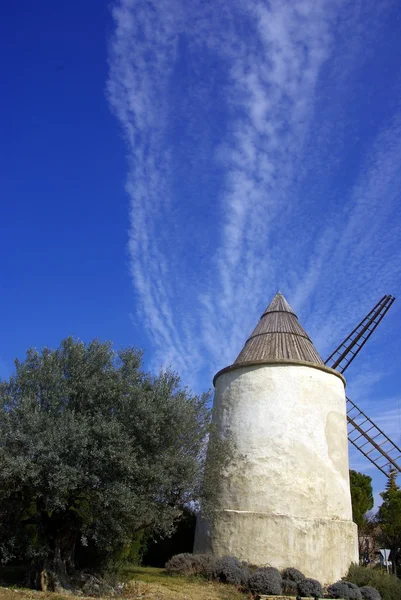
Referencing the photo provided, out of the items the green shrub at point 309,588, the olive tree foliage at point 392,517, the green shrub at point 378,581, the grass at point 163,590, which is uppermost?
the olive tree foliage at point 392,517

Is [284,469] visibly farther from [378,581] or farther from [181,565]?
[181,565]

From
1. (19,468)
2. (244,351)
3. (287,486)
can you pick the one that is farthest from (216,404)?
(19,468)

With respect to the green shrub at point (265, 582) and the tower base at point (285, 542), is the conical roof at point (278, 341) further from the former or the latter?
the green shrub at point (265, 582)

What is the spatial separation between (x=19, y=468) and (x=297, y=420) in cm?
1028

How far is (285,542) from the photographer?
16219 mm

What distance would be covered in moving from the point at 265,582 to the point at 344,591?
98.1 inches

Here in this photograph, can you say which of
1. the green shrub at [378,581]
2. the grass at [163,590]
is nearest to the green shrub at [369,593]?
the green shrub at [378,581]

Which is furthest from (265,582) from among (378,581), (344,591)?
(378,581)

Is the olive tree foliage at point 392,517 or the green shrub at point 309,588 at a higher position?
the olive tree foliage at point 392,517

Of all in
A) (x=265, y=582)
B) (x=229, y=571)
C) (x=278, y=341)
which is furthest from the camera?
(x=278, y=341)

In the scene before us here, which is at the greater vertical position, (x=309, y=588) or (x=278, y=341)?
(x=278, y=341)

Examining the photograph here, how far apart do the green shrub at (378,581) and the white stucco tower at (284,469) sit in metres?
0.42

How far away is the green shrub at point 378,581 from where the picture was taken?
51.5 feet

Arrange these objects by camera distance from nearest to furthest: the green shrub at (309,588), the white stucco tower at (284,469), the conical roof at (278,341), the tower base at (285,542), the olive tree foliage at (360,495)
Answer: the green shrub at (309,588), the tower base at (285,542), the white stucco tower at (284,469), the conical roof at (278,341), the olive tree foliage at (360,495)
